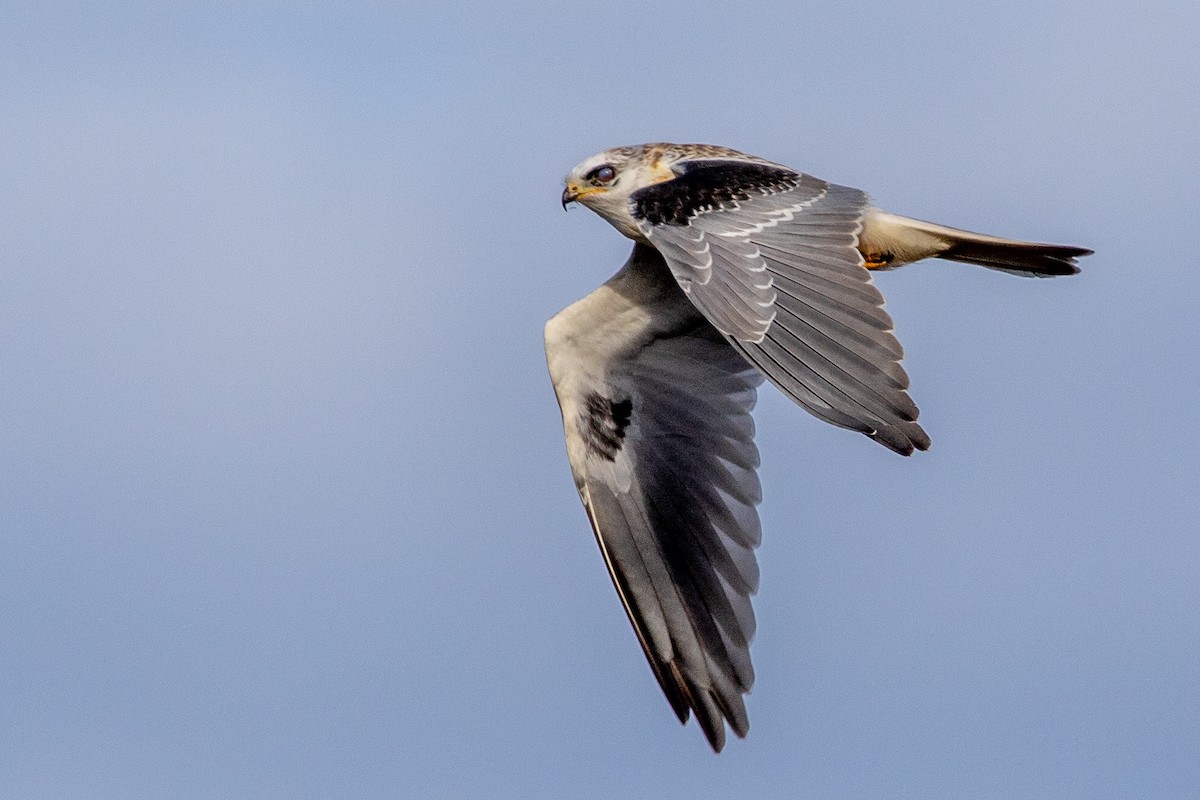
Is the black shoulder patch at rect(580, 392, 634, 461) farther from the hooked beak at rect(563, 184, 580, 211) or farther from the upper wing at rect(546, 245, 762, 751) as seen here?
the hooked beak at rect(563, 184, 580, 211)

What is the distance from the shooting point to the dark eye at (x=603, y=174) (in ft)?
32.3

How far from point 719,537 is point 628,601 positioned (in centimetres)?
67

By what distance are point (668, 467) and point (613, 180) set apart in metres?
1.62

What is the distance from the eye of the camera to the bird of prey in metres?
7.99

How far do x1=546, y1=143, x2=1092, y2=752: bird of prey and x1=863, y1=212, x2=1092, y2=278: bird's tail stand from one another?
0.01 metres

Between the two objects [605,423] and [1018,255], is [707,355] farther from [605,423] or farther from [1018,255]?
[1018,255]

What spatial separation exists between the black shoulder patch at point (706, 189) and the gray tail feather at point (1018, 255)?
95 cm

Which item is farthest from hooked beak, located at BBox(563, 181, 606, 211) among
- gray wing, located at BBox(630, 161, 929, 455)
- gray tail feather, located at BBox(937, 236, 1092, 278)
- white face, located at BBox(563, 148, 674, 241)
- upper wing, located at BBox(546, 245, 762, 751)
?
gray tail feather, located at BBox(937, 236, 1092, 278)

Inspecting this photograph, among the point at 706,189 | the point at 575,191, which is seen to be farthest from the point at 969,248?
the point at 575,191

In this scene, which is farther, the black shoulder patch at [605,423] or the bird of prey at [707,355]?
the black shoulder patch at [605,423]

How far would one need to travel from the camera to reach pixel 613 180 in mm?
9844

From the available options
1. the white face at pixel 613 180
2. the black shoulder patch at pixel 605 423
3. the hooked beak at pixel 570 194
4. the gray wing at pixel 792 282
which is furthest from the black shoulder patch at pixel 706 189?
the black shoulder patch at pixel 605 423

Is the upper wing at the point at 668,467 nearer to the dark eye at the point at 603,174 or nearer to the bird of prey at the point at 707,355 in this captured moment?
the bird of prey at the point at 707,355

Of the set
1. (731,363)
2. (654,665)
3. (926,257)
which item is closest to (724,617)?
(654,665)
